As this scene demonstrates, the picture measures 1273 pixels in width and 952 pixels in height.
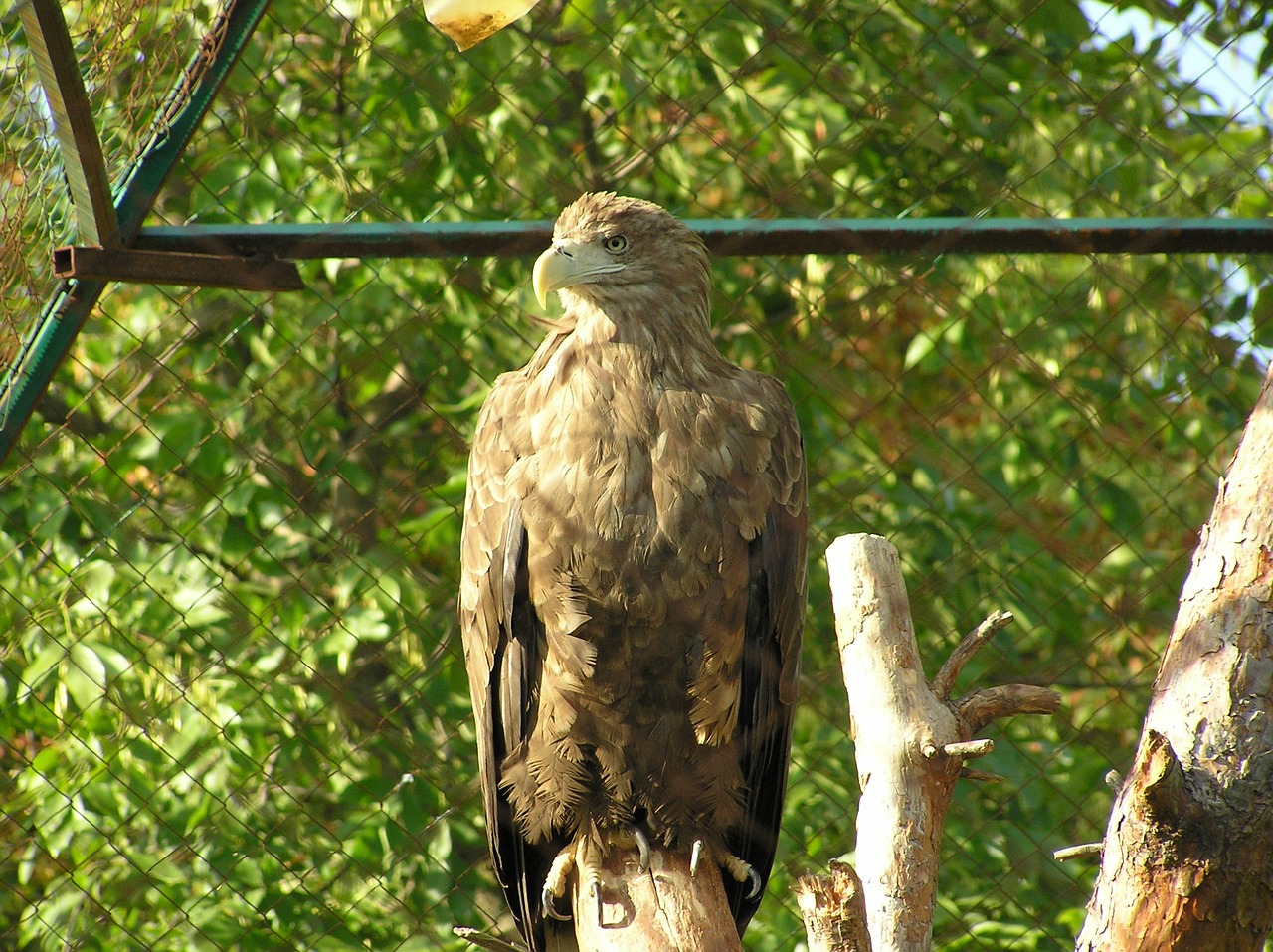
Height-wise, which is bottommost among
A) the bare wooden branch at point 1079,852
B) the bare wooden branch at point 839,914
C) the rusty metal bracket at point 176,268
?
the bare wooden branch at point 839,914

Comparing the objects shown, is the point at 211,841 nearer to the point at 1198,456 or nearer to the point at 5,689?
the point at 5,689

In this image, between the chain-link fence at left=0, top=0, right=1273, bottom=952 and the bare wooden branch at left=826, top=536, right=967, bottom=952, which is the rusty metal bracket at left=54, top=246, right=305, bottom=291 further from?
the bare wooden branch at left=826, top=536, right=967, bottom=952

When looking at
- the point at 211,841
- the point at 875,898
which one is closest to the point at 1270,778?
the point at 875,898

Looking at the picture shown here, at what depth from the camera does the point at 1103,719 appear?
4.72m

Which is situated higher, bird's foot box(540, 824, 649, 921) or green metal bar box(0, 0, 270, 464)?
green metal bar box(0, 0, 270, 464)

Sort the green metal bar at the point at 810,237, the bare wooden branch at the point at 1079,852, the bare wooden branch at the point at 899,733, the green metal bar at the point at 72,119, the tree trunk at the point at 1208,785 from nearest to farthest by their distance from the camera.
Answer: the tree trunk at the point at 1208,785 → the bare wooden branch at the point at 1079,852 → the bare wooden branch at the point at 899,733 → the green metal bar at the point at 72,119 → the green metal bar at the point at 810,237

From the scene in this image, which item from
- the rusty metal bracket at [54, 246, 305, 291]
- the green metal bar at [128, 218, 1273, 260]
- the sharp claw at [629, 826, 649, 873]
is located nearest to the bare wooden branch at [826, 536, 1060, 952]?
the sharp claw at [629, 826, 649, 873]

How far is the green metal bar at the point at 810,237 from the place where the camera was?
2812 millimetres

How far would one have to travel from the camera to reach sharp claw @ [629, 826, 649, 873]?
2.46m

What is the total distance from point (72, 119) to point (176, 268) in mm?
361

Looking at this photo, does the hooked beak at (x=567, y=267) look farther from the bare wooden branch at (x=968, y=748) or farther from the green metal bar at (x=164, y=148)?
the bare wooden branch at (x=968, y=748)

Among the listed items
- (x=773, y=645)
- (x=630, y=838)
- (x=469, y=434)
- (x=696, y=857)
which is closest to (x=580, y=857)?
(x=630, y=838)

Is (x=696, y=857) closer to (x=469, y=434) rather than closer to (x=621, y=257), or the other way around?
(x=621, y=257)

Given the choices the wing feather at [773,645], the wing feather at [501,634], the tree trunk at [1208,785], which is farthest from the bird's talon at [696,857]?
the tree trunk at [1208,785]
